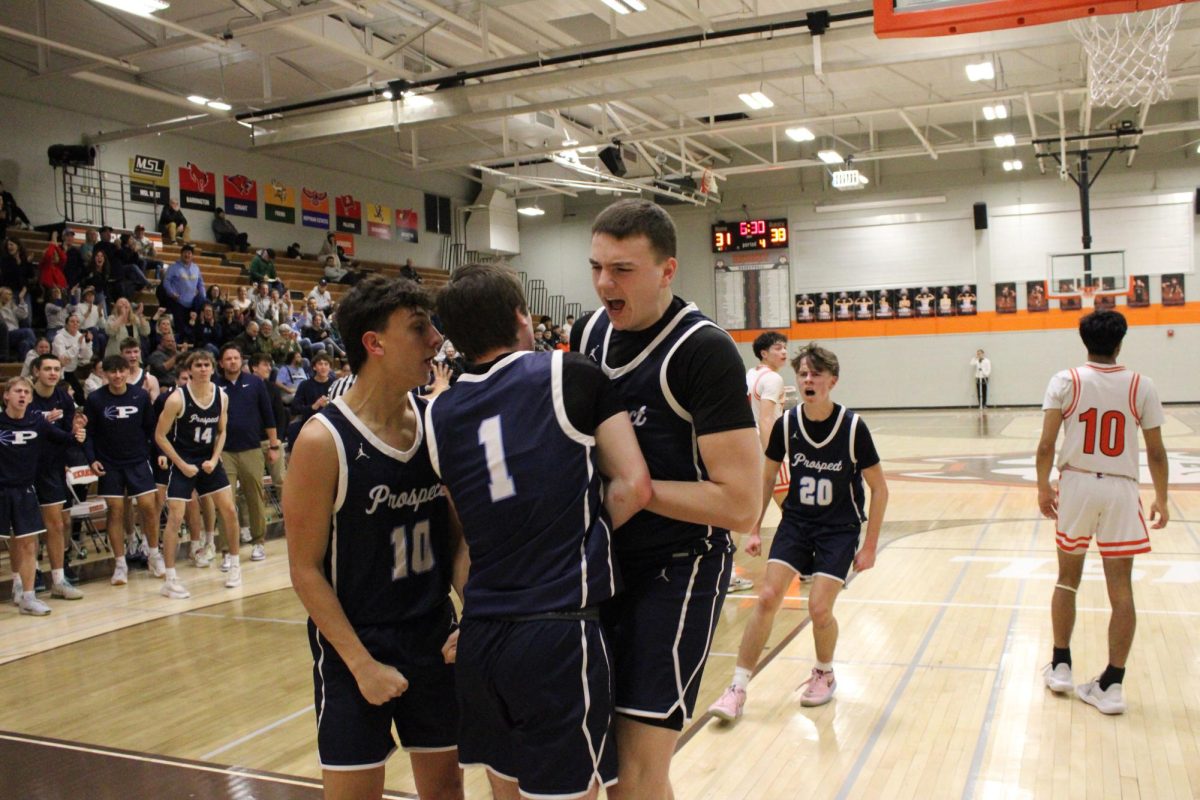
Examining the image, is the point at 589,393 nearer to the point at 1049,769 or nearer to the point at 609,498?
the point at 609,498

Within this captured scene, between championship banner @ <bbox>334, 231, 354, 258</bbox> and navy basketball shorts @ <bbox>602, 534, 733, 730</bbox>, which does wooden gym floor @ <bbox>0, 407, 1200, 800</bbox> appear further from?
championship banner @ <bbox>334, 231, 354, 258</bbox>

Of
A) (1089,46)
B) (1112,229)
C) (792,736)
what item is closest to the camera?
(792,736)

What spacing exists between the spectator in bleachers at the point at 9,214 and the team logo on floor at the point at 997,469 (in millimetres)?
13587

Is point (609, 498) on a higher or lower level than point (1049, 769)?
higher

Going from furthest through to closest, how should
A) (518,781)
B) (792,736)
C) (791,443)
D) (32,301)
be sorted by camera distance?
(32,301) → (791,443) → (792,736) → (518,781)


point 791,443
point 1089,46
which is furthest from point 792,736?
point 1089,46

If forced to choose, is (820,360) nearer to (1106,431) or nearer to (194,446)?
(1106,431)

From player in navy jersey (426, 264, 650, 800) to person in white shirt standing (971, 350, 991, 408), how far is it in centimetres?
2536

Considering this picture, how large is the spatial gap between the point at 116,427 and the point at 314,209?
49.9ft

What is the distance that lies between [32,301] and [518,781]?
558 inches

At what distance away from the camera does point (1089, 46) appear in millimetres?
9297

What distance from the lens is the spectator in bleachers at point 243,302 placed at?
50.1 ft

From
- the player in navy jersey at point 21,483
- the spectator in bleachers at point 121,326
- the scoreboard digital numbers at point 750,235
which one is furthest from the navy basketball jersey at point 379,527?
the scoreboard digital numbers at point 750,235

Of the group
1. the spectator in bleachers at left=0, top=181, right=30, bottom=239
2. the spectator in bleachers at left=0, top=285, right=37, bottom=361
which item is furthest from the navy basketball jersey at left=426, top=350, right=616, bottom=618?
the spectator in bleachers at left=0, top=181, right=30, bottom=239
